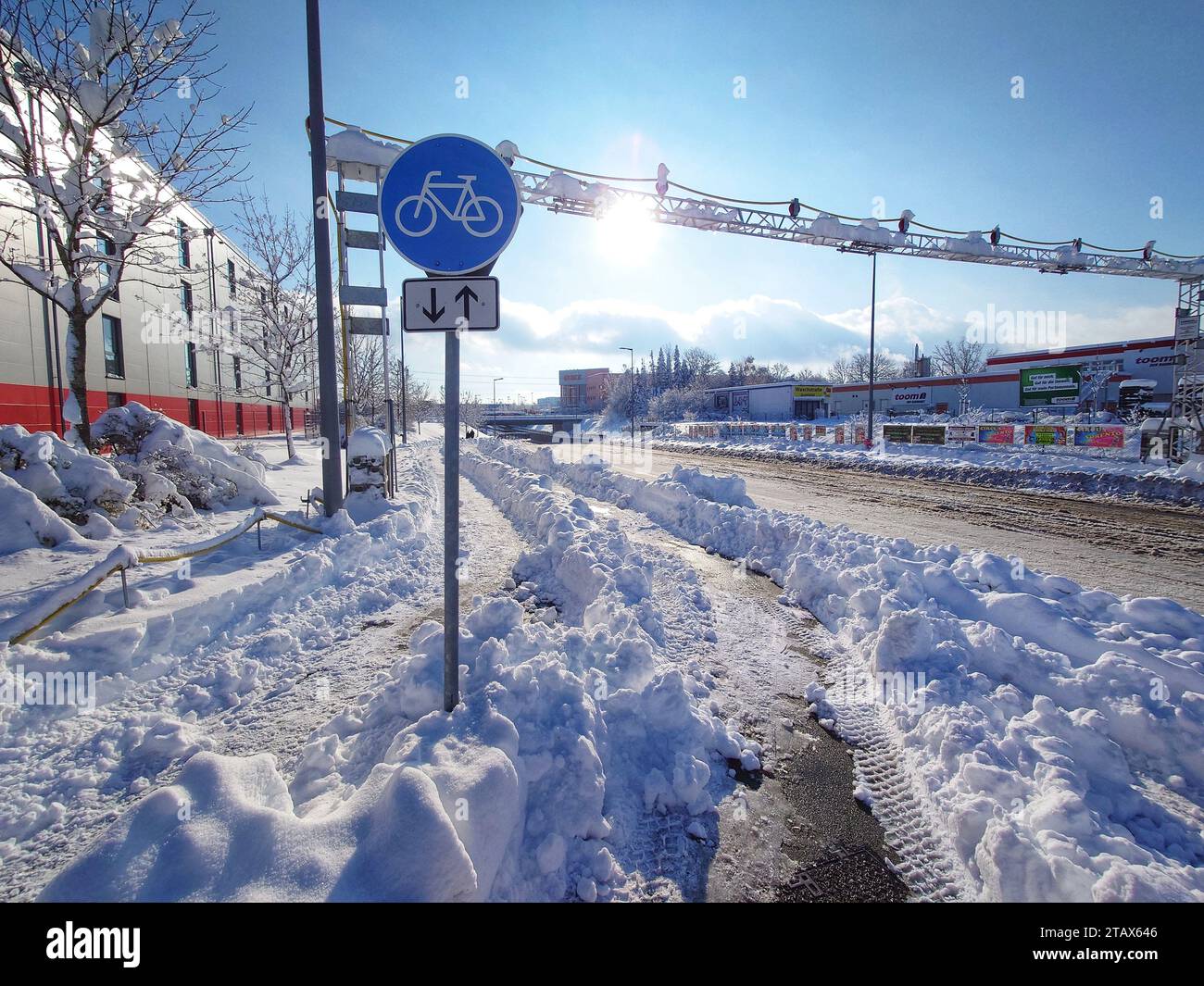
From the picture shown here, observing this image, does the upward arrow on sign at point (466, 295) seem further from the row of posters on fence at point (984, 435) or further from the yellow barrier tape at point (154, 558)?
the row of posters on fence at point (984, 435)

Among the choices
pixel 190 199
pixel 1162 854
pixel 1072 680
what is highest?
pixel 190 199

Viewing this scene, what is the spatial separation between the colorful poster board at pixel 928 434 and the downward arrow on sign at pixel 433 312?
29.2 meters

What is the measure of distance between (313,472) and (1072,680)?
18.4m

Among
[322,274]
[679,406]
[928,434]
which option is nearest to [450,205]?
[322,274]

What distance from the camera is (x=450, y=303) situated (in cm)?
275

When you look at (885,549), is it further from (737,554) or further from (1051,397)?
(1051,397)

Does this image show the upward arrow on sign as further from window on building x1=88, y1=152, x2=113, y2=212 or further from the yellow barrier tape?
window on building x1=88, y1=152, x2=113, y2=212

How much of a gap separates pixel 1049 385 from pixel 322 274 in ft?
206

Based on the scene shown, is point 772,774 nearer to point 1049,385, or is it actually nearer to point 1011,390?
point 1049,385

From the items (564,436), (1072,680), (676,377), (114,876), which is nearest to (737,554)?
(1072,680)

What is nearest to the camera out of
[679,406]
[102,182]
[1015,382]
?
[102,182]

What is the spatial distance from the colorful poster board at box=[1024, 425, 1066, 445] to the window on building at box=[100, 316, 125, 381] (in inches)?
1493

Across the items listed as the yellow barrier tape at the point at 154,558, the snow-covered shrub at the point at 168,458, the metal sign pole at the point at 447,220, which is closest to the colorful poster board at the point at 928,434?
the yellow barrier tape at the point at 154,558
